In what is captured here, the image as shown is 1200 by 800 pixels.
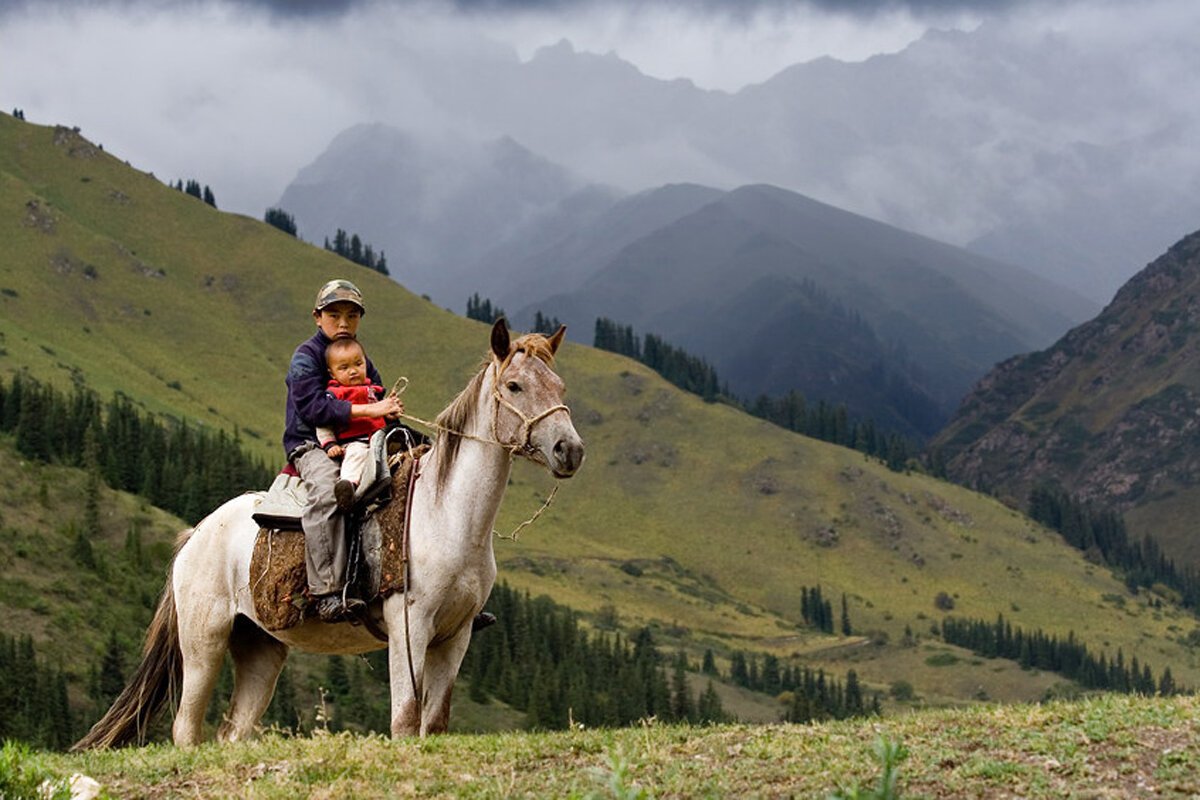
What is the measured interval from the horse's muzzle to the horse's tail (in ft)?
20.2

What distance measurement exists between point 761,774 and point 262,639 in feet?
28.3

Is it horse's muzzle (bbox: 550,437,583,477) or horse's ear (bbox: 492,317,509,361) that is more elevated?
horse's ear (bbox: 492,317,509,361)

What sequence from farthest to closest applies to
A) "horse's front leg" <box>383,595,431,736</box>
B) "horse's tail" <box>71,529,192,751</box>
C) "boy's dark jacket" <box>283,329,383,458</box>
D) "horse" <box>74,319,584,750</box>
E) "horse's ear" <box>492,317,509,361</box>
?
1. "horse's tail" <box>71,529,192,751</box>
2. "boy's dark jacket" <box>283,329,383,458</box>
3. "horse's ear" <box>492,317,509,361</box>
4. "horse" <box>74,319,584,750</box>
5. "horse's front leg" <box>383,595,431,736</box>

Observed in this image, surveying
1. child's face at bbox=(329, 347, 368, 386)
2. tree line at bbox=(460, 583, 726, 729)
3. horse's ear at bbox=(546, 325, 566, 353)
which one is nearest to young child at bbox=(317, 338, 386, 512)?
child's face at bbox=(329, 347, 368, 386)

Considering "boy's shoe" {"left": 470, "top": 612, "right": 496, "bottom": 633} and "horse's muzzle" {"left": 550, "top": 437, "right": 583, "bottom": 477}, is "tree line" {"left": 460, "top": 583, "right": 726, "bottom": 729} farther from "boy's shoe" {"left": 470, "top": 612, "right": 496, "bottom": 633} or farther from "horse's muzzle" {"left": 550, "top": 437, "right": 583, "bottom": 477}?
"horse's muzzle" {"left": 550, "top": 437, "right": 583, "bottom": 477}

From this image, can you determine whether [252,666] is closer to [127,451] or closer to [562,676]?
[562,676]

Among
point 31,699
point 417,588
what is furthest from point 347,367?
point 31,699

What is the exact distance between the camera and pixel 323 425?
1652 cm

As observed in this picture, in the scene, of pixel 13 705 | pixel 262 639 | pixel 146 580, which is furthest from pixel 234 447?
pixel 262 639

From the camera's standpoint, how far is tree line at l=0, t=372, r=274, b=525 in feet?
509

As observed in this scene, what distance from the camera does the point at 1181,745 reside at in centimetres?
1148

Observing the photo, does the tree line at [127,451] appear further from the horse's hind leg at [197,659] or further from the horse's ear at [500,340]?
the horse's ear at [500,340]

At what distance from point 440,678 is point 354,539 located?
193 centimetres

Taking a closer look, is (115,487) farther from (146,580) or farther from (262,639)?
(262,639)
